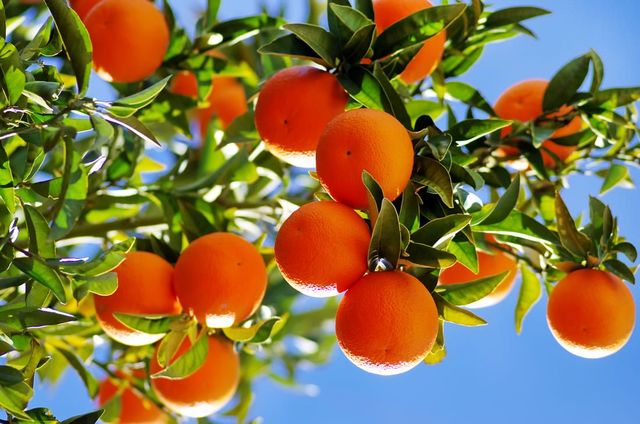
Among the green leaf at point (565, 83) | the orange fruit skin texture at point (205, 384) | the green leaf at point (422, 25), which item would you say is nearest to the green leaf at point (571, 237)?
the green leaf at point (565, 83)

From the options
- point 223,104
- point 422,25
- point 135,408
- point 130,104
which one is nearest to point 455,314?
point 422,25

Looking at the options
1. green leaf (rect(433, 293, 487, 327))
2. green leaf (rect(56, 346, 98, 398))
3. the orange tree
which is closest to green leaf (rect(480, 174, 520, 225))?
the orange tree

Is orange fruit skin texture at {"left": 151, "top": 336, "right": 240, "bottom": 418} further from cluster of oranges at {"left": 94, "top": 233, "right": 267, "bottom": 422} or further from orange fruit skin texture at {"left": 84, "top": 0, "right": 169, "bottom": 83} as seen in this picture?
orange fruit skin texture at {"left": 84, "top": 0, "right": 169, "bottom": 83}

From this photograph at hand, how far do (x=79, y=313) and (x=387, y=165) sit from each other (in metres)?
1.02

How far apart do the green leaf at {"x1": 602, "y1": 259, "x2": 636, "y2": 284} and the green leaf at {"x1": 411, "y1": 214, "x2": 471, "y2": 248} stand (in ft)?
1.59

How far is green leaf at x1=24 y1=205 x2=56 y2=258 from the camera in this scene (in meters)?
1.23

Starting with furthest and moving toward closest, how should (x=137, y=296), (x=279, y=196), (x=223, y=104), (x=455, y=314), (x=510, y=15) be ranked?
(x=223, y=104) → (x=279, y=196) → (x=510, y=15) → (x=137, y=296) → (x=455, y=314)

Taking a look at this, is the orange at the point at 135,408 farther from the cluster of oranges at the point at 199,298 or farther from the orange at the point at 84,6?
the orange at the point at 84,6

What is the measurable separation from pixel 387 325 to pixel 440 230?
0.48ft

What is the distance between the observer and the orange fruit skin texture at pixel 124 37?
5.54 feet

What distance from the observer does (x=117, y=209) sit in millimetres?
2023

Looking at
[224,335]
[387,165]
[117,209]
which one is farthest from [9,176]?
[117,209]

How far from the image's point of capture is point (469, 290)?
143 cm

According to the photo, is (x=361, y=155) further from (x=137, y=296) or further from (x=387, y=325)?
(x=137, y=296)
